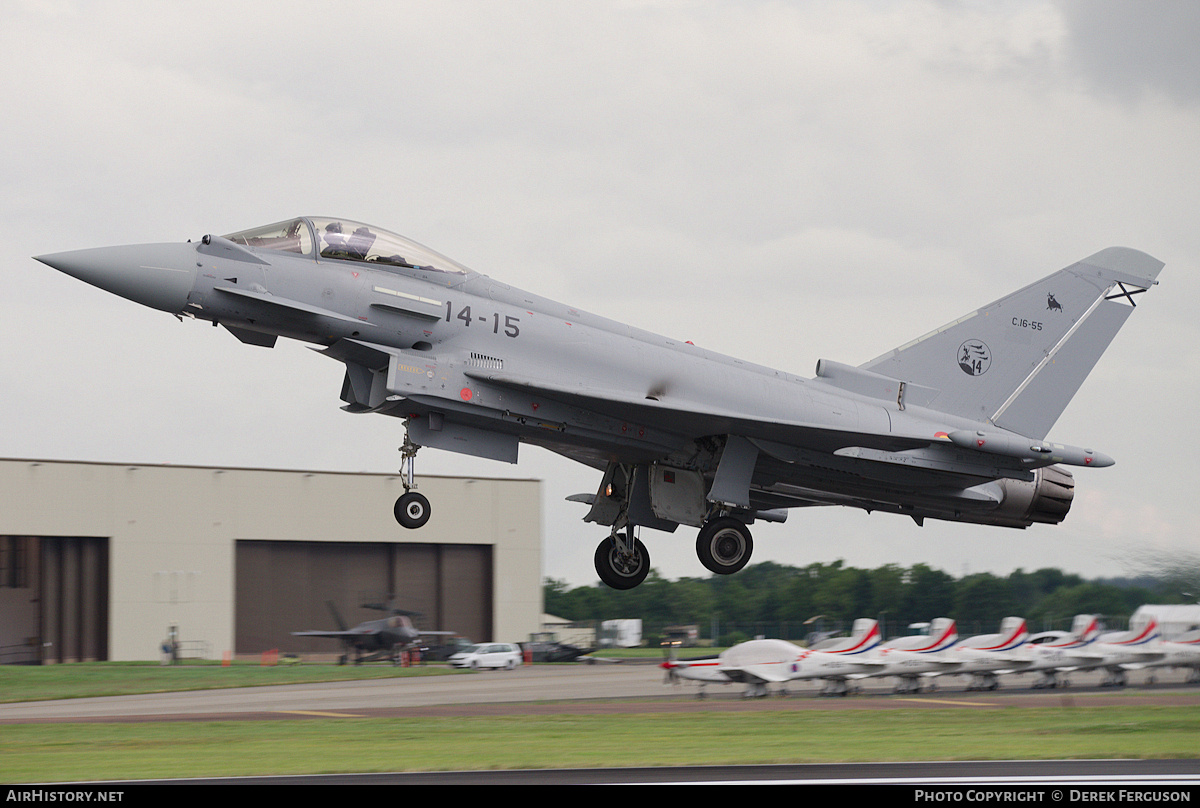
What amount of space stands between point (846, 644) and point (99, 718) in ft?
67.8

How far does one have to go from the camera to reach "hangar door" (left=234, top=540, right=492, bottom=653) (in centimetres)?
5016

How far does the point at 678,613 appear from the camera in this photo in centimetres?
6650

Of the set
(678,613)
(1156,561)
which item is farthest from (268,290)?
(678,613)

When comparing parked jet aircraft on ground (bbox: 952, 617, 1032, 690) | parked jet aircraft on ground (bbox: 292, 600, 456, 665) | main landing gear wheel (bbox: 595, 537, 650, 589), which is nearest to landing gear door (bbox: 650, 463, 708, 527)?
main landing gear wheel (bbox: 595, 537, 650, 589)

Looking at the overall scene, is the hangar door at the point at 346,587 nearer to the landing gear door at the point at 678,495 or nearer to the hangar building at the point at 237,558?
the hangar building at the point at 237,558

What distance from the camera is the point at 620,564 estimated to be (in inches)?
814

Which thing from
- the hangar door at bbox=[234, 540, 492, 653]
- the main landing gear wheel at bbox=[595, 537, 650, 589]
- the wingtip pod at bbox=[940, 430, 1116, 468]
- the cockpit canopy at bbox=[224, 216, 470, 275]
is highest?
the cockpit canopy at bbox=[224, 216, 470, 275]

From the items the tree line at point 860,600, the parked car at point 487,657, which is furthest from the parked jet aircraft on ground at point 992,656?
the parked car at point 487,657

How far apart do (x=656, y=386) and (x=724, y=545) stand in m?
2.87

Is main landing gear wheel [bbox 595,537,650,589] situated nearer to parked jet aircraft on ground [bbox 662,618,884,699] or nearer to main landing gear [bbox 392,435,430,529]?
main landing gear [bbox 392,435,430,529]

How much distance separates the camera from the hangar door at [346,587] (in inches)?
1975

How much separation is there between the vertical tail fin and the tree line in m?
3.53

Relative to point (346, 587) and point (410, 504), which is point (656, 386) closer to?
point (410, 504)
